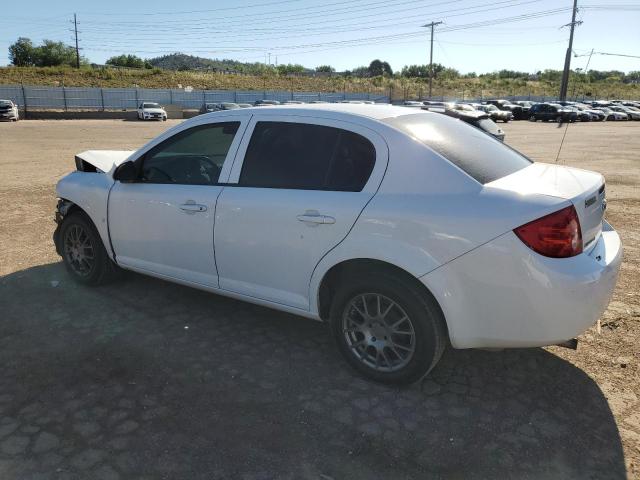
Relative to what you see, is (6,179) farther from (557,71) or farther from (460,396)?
(557,71)

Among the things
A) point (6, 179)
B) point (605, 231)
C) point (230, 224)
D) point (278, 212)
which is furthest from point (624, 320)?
point (6, 179)

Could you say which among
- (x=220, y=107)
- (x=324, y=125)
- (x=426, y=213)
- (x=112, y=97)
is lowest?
(x=426, y=213)

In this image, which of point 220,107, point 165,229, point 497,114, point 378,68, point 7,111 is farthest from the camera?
point 378,68

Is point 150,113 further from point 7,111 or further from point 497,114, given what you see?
point 497,114

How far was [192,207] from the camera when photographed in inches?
154

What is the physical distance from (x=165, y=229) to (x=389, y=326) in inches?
78.8

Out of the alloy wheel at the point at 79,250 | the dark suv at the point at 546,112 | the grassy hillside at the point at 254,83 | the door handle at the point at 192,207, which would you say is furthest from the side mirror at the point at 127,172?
the grassy hillside at the point at 254,83

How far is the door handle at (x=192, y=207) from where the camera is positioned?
12.6 feet

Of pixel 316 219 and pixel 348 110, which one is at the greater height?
pixel 348 110

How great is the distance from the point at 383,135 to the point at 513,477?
201 centimetres

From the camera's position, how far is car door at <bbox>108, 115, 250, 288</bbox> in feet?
12.8

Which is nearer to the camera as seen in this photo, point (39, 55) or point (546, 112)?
point (546, 112)

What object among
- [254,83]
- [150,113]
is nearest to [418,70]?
[254,83]

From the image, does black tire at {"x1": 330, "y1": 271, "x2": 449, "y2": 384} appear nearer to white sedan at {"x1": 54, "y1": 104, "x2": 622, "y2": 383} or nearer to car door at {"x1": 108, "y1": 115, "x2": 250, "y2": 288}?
white sedan at {"x1": 54, "y1": 104, "x2": 622, "y2": 383}
